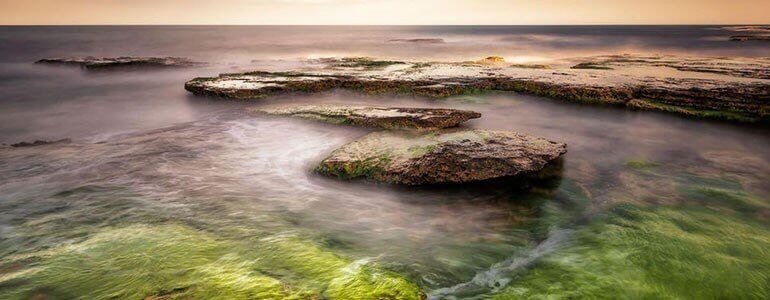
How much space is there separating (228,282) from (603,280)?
13.6 feet

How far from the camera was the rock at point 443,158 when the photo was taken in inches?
308

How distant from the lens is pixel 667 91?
14852 mm

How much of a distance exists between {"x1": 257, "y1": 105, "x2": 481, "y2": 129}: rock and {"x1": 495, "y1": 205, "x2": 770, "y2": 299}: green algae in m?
5.77

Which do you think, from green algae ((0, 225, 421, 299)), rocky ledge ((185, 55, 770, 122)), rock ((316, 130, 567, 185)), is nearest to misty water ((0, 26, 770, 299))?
green algae ((0, 225, 421, 299))

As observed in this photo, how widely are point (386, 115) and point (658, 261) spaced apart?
7.98 metres

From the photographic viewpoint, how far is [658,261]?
16.9 feet

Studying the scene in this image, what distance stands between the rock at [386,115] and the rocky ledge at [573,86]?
4.40m

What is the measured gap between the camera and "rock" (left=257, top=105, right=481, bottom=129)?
37.6 feet

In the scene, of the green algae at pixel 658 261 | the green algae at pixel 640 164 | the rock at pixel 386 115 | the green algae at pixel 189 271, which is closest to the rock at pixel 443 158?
the green algae at pixel 640 164

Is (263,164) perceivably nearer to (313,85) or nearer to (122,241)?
A: (122,241)

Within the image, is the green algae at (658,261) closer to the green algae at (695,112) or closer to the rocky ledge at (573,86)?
the green algae at (695,112)

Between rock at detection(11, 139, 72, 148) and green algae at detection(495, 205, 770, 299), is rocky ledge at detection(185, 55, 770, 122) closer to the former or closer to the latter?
rock at detection(11, 139, 72, 148)

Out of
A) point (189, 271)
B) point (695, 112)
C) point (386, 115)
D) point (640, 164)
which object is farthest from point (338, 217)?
point (695, 112)

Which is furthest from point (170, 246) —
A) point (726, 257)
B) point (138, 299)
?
point (726, 257)
